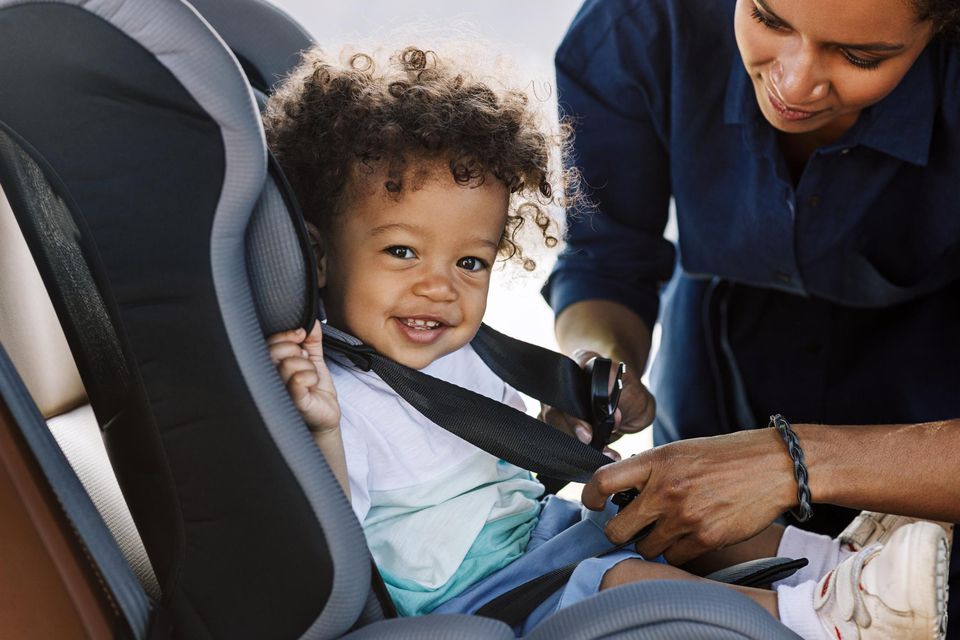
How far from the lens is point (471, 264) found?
120 centimetres

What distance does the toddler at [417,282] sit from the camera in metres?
1.10

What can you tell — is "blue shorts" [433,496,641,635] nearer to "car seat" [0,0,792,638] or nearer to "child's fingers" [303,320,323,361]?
"car seat" [0,0,792,638]

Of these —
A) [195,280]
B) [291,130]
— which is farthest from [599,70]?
[195,280]

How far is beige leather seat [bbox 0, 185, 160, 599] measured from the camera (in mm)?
998

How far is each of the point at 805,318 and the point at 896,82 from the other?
50 cm

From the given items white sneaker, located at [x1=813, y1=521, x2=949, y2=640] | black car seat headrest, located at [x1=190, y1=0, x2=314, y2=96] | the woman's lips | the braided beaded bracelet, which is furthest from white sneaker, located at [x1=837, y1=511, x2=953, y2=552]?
black car seat headrest, located at [x1=190, y1=0, x2=314, y2=96]

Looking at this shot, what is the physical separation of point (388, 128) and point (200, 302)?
0.39 metres

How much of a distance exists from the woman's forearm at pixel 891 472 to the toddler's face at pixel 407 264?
1.43 feet

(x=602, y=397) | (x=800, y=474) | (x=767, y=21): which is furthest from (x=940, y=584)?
(x=767, y=21)

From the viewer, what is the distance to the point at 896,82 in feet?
4.21

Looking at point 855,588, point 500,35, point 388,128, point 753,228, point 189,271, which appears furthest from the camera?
point 500,35

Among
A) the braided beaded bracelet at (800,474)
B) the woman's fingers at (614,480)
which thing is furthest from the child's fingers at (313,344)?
the braided beaded bracelet at (800,474)

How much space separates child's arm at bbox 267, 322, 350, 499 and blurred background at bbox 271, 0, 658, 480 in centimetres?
46

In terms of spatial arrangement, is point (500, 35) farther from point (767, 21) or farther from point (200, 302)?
point (200, 302)
